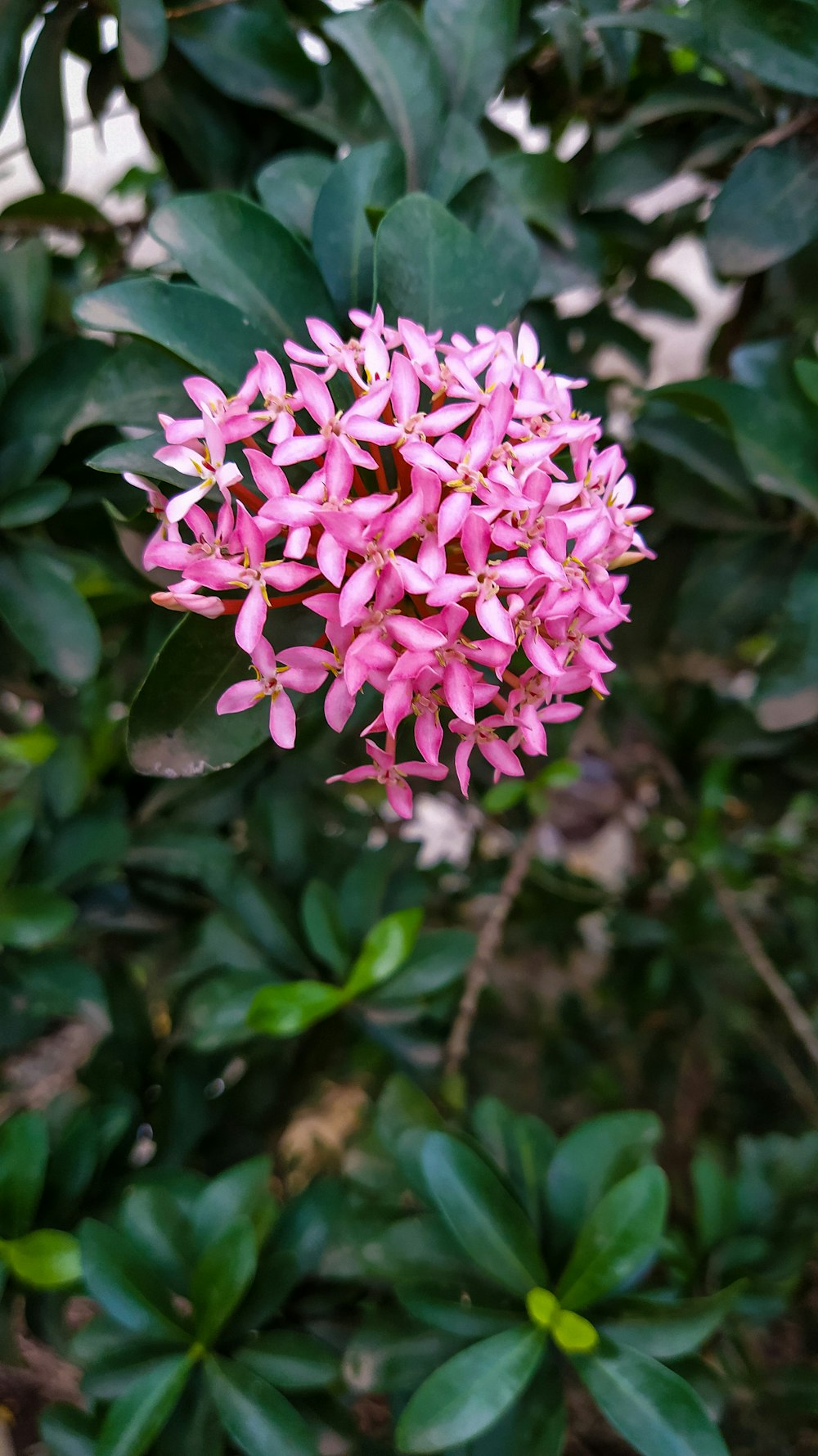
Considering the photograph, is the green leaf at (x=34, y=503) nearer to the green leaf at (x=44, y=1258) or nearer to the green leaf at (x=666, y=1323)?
the green leaf at (x=44, y=1258)

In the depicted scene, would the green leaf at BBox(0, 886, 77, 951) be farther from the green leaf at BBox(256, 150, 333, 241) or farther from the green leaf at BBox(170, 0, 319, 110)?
the green leaf at BBox(170, 0, 319, 110)

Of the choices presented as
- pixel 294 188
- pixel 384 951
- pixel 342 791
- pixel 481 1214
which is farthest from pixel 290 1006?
pixel 294 188

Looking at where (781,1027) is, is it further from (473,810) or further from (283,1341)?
(283,1341)

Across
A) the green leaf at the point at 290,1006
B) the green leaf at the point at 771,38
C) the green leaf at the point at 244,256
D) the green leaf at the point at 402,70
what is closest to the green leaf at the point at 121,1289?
the green leaf at the point at 290,1006

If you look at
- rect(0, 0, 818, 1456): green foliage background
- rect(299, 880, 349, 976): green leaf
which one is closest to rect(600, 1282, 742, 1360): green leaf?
rect(0, 0, 818, 1456): green foliage background

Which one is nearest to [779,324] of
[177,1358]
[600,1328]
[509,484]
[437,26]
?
[437,26]

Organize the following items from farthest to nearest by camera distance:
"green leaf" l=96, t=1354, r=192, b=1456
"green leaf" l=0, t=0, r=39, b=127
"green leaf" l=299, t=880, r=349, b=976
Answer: "green leaf" l=299, t=880, r=349, b=976 < "green leaf" l=0, t=0, r=39, b=127 < "green leaf" l=96, t=1354, r=192, b=1456
